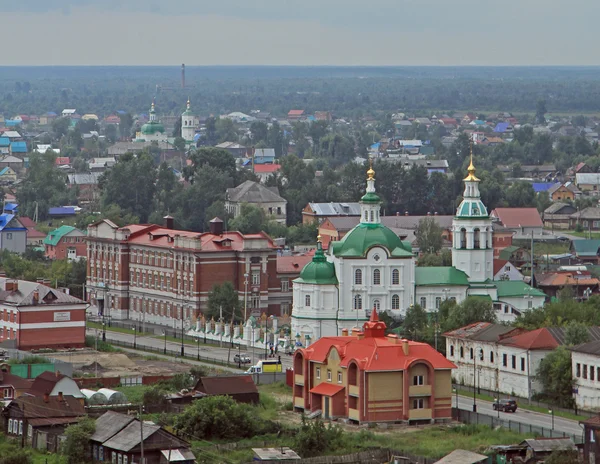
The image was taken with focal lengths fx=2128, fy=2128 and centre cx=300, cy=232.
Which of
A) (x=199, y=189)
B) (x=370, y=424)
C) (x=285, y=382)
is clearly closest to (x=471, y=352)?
(x=285, y=382)

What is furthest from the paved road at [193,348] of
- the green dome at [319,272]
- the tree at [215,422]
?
the tree at [215,422]

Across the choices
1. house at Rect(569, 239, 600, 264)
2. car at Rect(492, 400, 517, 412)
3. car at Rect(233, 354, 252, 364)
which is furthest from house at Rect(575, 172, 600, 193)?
car at Rect(492, 400, 517, 412)

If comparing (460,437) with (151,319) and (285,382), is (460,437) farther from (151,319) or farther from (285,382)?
(151,319)

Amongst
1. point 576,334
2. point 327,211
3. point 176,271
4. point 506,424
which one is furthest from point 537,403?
point 327,211

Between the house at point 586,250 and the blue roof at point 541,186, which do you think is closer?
the house at point 586,250

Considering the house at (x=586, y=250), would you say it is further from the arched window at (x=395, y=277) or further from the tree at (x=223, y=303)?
the arched window at (x=395, y=277)

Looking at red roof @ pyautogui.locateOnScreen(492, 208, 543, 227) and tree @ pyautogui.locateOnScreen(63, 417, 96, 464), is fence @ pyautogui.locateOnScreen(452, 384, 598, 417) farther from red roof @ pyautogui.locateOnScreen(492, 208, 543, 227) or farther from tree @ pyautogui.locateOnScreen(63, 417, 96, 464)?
red roof @ pyautogui.locateOnScreen(492, 208, 543, 227)
